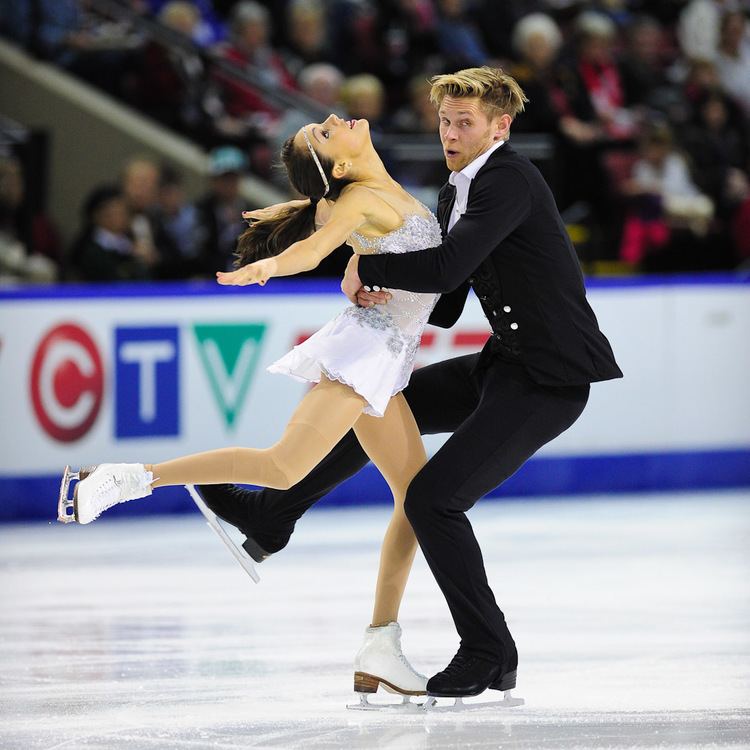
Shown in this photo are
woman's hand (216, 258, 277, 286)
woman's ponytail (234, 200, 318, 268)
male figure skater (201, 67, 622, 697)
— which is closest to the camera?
woman's hand (216, 258, 277, 286)

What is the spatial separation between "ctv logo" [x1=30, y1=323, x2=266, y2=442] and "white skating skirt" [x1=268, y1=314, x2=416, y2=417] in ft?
12.2

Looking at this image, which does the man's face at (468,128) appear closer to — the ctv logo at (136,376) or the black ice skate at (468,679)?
the black ice skate at (468,679)

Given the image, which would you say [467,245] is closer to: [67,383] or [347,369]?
[347,369]

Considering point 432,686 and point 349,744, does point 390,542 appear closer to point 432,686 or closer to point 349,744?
point 432,686

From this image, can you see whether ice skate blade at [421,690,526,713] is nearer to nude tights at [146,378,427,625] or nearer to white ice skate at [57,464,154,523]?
nude tights at [146,378,427,625]

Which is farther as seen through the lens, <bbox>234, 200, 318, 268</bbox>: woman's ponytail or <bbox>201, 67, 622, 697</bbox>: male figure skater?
<bbox>234, 200, 318, 268</bbox>: woman's ponytail

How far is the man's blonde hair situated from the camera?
3570 mm

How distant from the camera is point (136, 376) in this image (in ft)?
24.0

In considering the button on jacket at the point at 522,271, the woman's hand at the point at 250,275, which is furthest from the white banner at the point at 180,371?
the woman's hand at the point at 250,275

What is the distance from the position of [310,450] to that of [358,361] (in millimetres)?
244

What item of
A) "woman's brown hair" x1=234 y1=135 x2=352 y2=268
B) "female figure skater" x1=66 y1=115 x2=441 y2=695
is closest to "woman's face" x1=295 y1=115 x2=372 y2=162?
"female figure skater" x1=66 y1=115 x2=441 y2=695

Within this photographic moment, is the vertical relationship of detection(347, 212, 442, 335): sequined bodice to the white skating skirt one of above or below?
above

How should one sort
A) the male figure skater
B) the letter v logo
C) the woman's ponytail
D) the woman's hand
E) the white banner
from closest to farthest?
1. the woman's hand
2. the male figure skater
3. the woman's ponytail
4. the white banner
5. the letter v logo

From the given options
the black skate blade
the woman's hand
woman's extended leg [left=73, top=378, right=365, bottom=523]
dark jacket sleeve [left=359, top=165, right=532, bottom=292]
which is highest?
dark jacket sleeve [left=359, top=165, right=532, bottom=292]
